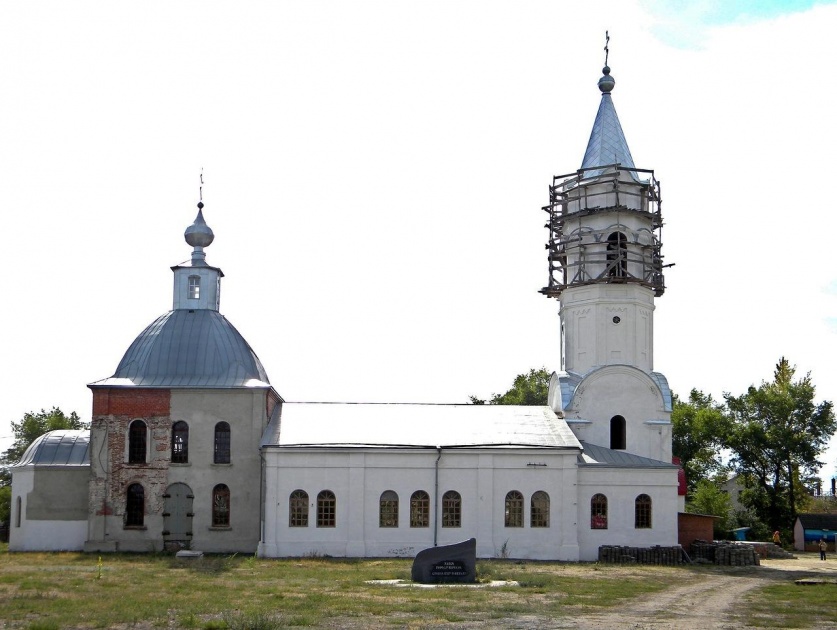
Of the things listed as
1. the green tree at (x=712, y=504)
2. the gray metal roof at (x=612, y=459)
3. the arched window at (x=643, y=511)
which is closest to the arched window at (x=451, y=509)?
the gray metal roof at (x=612, y=459)

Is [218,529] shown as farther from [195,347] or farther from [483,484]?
[483,484]

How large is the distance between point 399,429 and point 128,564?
10749 mm

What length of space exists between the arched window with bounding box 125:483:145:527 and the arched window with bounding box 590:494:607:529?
15.6 m

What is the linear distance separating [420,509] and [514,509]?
3221 mm

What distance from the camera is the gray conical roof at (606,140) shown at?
132ft

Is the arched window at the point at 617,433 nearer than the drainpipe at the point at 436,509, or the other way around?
the drainpipe at the point at 436,509

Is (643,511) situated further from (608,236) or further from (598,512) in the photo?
(608,236)

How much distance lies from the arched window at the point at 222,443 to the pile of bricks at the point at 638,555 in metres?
13.4

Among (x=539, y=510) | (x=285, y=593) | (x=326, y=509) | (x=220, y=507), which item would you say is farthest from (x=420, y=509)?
(x=285, y=593)

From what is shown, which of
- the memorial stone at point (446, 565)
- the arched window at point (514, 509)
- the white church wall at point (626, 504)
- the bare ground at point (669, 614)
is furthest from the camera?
the white church wall at point (626, 504)

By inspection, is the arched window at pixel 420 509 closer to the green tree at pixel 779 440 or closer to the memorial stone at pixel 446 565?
the memorial stone at pixel 446 565

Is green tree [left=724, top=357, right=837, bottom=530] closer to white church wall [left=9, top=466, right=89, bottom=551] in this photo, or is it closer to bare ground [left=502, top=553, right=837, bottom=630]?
bare ground [left=502, top=553, right=837, bottom=630]

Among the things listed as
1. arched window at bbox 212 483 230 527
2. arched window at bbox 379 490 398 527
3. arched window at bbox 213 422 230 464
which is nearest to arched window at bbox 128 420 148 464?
arched window at bbox 213 422 230 464

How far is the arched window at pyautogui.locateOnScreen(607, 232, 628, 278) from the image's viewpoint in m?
38.7
